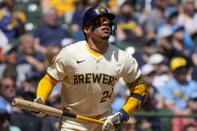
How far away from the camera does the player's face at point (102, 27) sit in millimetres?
7625

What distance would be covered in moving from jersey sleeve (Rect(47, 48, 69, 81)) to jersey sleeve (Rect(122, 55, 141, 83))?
1.99 ft

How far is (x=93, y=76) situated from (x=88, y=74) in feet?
0.19

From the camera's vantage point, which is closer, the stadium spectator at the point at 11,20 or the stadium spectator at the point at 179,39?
the stadium spectator at the point at 11,20

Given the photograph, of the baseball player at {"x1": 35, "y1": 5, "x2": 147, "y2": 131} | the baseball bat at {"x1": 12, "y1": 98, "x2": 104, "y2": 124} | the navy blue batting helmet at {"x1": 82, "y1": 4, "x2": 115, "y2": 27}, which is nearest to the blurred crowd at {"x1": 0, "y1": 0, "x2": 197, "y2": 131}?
the baseball player at {"x1": 35, "y1": 5, "x2": 147, "y2": 131}

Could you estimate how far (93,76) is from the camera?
7.69 metres

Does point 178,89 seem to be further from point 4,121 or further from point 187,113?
point 4,121

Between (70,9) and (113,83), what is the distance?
25.1 feet

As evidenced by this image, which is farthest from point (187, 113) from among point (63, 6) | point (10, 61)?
point (63, 6)

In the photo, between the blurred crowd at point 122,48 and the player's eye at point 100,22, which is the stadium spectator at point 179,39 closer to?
the blurred crowd at point 122,48

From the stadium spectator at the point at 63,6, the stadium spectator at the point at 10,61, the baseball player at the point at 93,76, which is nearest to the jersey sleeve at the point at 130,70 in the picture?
the baseball player at the point at 93,76

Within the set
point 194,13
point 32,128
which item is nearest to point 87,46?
point 32,128

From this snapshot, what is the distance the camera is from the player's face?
762 cm

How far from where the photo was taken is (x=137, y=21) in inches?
589

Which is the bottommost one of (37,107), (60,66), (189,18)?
(37,107)
